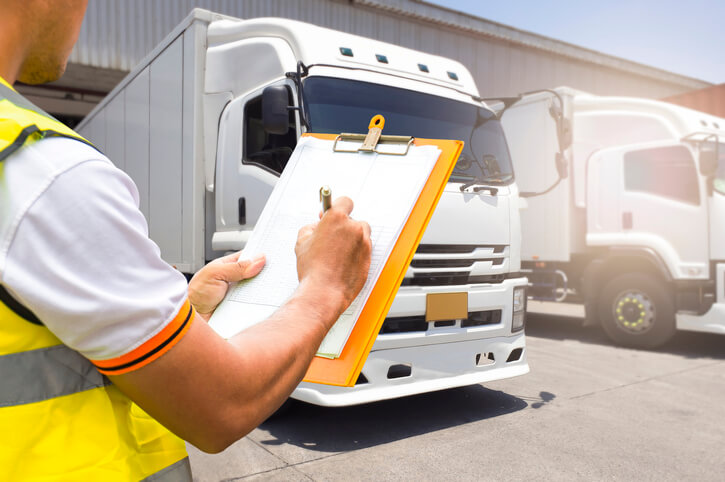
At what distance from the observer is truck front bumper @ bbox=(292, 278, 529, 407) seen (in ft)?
11.3

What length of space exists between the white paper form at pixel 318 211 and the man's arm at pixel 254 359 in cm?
4

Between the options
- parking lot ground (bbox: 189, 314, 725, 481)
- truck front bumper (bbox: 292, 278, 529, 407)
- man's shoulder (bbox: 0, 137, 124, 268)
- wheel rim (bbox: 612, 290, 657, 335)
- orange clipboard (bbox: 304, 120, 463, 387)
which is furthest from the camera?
wheel rim (bbox: 612, 290, 657, 335)

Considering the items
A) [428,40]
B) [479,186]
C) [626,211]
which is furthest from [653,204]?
[428,40]

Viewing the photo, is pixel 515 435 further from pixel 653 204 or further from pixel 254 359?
pixel 653 204

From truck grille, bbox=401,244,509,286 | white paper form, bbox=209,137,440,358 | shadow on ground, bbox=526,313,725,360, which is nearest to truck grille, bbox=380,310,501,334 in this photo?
truck grille, bbox=401,244,509,286

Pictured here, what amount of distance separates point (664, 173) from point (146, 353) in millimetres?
7036

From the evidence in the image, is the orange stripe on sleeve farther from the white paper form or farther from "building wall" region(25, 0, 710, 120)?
"building wall" region(25, 0, 710, 120)

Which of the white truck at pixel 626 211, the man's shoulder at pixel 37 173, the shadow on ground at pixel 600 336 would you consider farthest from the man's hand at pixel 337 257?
the shadow on ground at pixel 600 336

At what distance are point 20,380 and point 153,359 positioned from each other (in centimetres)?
17

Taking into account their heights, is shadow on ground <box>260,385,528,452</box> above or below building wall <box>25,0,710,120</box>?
below

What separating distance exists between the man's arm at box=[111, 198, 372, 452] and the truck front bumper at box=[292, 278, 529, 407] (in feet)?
7.97

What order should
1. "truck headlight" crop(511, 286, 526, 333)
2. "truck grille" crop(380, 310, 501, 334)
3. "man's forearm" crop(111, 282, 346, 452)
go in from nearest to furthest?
"man's forearm" crop(111, 282, 346, 452) < "truck grille" crop(380, 310, 501, 334) < "truck headlight" crop(511, 286, 526, 333)

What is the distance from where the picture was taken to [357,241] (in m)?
1.05

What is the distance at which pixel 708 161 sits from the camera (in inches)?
247
